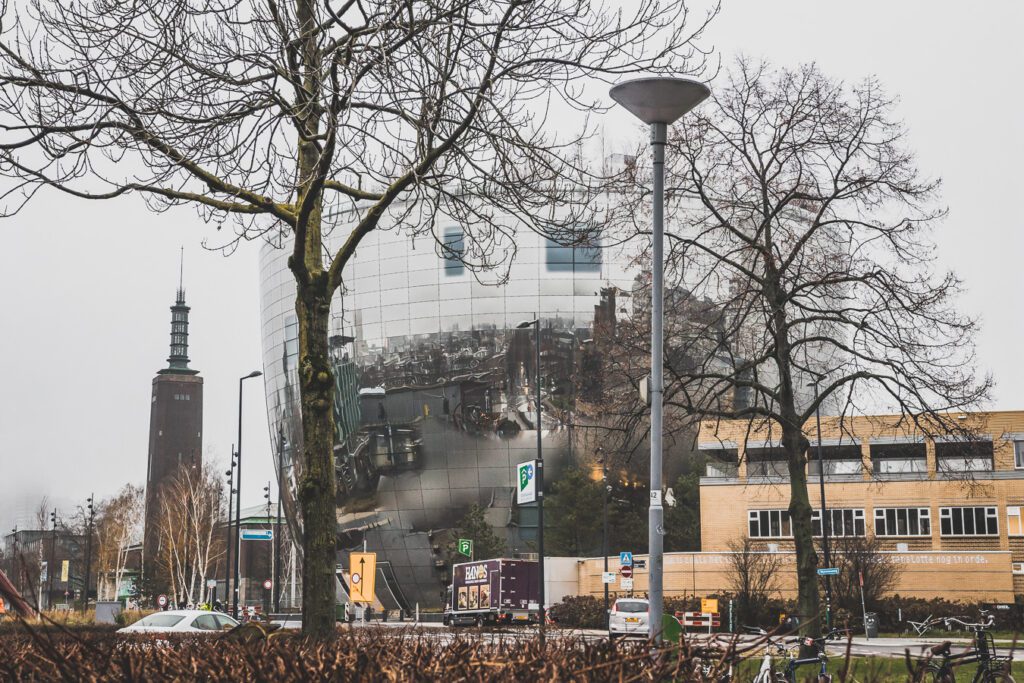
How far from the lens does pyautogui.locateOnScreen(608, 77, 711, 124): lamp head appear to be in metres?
13.3

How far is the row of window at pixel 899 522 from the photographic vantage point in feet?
215

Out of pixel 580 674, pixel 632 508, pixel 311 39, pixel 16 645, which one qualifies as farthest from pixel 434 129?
pixel 632 508

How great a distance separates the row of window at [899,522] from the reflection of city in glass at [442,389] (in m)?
19.5

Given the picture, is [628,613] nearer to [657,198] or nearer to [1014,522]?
[1014,522]

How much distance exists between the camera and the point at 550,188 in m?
12.7

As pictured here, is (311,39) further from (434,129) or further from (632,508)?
(632,508)

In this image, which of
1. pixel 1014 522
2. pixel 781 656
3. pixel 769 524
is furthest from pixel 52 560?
pixel 781 656

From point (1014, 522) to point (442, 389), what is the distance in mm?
39941

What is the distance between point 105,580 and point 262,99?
10752cm

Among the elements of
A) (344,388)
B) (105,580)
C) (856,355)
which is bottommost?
(105,580)

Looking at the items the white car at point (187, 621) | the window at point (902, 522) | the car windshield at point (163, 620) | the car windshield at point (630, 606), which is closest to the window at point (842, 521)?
the window at point (902, 522)

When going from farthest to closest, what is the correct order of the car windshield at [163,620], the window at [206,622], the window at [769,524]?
1. the window at [769,524]
2. the car windshield at [163,620]
3. the window at [206,622]

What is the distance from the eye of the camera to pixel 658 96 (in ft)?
44.7

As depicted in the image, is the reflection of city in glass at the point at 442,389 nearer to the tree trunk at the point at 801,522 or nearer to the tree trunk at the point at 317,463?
the tree trunk at the point at 801,522
